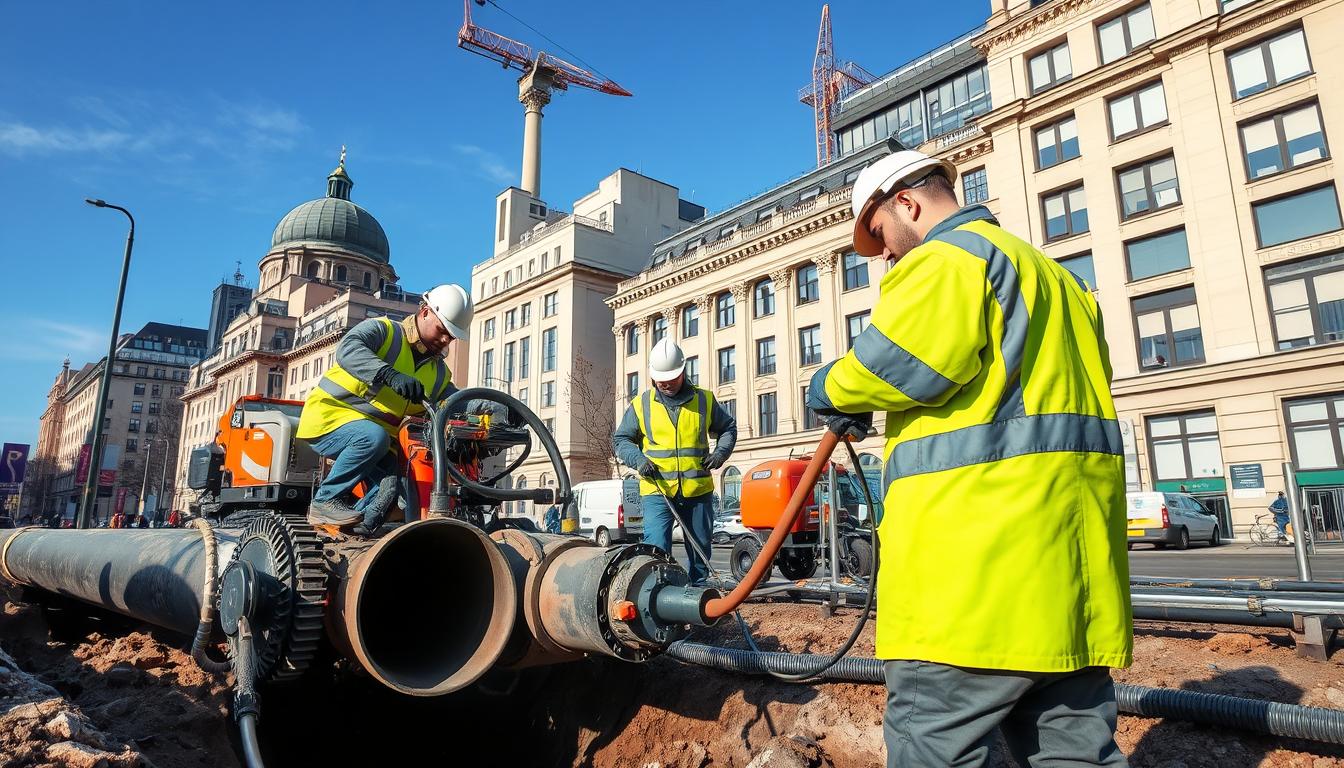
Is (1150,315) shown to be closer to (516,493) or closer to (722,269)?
(722,269)

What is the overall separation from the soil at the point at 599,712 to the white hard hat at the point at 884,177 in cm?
204

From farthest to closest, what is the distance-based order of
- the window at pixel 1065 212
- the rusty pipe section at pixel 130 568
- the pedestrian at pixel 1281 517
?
1. the window at pixel 1065 212
2. the pedestrian at pixel 1281 517
3. the rusty pipe section at pixel 130 568

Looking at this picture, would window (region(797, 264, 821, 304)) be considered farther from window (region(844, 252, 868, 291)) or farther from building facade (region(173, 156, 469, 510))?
building facade (region(173, 156, 469, 510))

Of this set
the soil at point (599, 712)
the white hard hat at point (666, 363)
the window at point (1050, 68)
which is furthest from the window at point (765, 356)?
the soil at point (599, 712)

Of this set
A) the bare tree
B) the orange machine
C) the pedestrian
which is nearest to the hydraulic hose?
the orange machine

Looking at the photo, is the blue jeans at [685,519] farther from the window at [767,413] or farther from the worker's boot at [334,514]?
the window at [767,413]

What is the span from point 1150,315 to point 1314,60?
786cm

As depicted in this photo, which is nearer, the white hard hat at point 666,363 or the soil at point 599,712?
the soil at point 599,712

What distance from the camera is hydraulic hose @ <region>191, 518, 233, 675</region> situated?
302 centimetres

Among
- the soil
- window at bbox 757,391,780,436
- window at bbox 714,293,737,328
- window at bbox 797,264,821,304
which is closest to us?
the soil

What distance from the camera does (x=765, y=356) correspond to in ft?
115

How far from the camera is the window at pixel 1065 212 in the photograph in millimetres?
25344

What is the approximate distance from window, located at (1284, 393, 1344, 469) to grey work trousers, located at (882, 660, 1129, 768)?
24273 mm

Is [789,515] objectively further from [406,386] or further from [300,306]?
[300,306]
